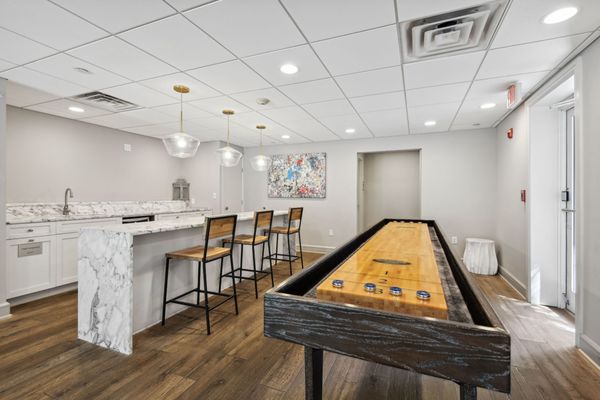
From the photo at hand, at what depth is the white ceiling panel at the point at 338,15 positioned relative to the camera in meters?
1.64

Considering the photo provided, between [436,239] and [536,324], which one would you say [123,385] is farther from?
[536,324]

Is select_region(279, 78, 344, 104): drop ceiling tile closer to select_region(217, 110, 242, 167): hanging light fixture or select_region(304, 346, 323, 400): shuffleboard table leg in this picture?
select_region(217, 110, 242, 167): hanging light fixture

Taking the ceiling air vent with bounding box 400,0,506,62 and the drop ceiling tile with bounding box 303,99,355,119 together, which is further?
the drop ceiling tile with bounding box 303,99,355,119

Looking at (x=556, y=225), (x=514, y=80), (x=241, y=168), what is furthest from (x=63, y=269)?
(x=556, y=225)

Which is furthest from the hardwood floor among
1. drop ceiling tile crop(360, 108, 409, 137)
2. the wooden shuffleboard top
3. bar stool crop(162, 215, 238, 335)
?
drop ceiling tile crop(360, 108, 409, 137)

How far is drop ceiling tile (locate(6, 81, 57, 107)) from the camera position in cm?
301

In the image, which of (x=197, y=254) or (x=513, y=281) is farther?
(x=513, y=281)

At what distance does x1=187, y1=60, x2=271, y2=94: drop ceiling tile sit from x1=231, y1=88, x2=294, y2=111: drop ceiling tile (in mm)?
119

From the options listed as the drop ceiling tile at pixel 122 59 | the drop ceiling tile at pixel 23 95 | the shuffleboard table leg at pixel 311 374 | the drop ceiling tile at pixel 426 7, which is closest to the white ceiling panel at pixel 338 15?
the drop ceiling tile at pixel 426 7

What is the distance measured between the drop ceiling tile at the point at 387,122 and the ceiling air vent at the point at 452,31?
5.06ft

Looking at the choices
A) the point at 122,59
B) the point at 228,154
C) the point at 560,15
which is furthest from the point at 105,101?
the point at 560,15

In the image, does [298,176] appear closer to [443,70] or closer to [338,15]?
[443,70]

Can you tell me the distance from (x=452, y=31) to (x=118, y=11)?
2.23 m

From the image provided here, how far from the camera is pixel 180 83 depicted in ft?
9.27
